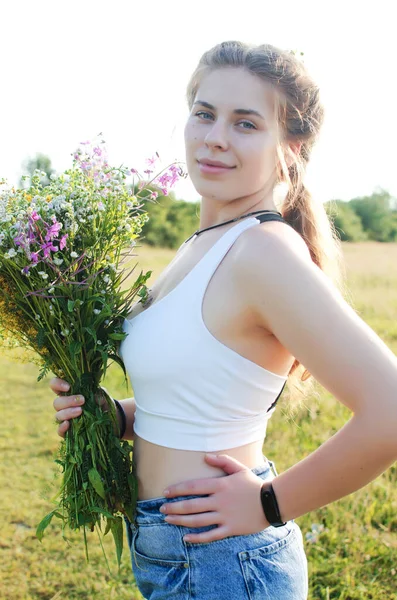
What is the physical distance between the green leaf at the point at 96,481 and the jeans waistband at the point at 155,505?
4.5 inches

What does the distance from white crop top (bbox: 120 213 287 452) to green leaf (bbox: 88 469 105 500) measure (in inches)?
8.9

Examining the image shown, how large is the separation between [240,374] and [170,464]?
342mm

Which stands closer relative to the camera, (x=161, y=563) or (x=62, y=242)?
(x=161, y=563)

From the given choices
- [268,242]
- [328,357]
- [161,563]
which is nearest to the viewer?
[328,357]

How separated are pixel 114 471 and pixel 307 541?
2.11 m

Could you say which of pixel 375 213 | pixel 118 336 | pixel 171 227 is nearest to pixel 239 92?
pixel 118 336

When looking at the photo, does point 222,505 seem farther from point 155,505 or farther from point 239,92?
point 239,92

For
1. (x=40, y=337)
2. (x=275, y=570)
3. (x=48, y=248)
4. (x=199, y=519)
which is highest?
(x=48, y=248)

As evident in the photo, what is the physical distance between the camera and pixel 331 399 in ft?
19.9

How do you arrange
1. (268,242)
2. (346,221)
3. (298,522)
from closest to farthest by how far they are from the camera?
A: (268,242) < (298,522) < (346,221)

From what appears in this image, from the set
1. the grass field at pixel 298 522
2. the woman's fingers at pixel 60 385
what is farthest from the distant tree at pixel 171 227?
the woman's fingers at pixel 60 385

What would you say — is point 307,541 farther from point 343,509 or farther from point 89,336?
point 89,336

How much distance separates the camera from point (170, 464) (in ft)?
6.27

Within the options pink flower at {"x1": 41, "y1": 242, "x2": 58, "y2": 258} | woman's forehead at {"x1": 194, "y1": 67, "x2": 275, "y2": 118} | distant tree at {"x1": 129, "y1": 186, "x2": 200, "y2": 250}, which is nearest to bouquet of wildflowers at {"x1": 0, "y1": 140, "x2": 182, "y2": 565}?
pink flower at {"x1": 41, "y1": 242, "x2": 58, "y2": 258}
